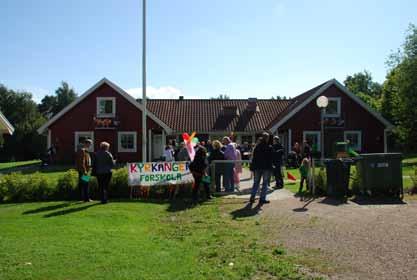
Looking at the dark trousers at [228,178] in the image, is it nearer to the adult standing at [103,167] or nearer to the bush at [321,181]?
the bush at [321,181]

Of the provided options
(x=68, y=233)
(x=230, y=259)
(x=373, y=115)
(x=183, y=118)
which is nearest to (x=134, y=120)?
(x=183, y=118)

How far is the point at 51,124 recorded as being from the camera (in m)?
32.8

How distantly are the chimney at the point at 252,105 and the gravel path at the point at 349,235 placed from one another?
26090mm

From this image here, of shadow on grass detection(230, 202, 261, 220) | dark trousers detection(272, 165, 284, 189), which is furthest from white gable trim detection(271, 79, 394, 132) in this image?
shadow on grass detection(230, 202, 261, 220)

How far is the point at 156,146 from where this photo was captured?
3488 cm

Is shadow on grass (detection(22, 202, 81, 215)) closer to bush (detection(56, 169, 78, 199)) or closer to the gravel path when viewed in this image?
bush (detection(56, 169, 78, 199))

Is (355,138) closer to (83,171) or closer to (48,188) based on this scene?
(83,171)

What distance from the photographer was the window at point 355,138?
33.2m

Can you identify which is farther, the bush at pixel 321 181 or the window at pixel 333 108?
the window at pixel 333 108

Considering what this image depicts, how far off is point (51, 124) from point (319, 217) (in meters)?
26.7

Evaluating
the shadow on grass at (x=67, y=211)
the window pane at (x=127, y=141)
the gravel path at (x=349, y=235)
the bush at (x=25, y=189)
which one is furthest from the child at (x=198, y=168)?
the window pane at (x=127, y=141)

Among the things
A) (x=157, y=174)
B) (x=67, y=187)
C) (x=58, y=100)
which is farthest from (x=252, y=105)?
(x=58, y=100)

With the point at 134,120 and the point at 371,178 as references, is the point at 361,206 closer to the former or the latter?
the point at 371,178

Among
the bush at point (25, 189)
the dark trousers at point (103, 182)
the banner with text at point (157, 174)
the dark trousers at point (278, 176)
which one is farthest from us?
the dark trousers at point (278, 176)
